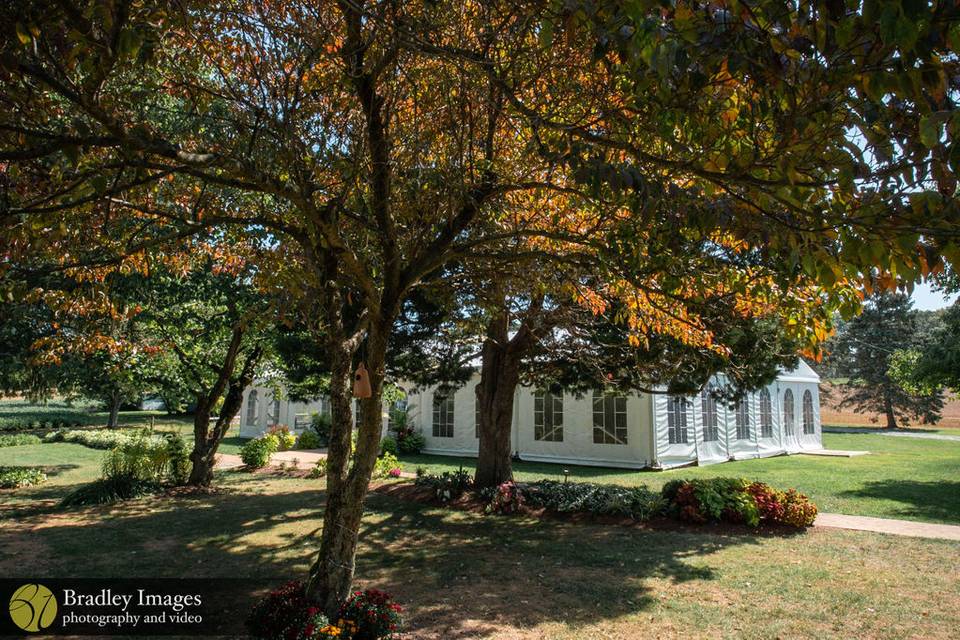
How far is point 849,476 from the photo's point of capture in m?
15.6

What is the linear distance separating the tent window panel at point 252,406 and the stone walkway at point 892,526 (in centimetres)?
2505

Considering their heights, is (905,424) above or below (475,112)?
below

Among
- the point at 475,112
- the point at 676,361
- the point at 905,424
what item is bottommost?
the point at 905,424

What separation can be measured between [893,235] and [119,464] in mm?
Answer: 14737

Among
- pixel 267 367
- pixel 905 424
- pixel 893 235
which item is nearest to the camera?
pixel 893 235

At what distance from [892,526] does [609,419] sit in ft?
27.0

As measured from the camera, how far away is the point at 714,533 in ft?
30.1

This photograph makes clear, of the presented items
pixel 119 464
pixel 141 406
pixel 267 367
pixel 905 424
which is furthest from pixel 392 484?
pixel 905 424

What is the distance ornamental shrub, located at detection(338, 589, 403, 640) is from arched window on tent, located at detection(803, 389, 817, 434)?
925 inches

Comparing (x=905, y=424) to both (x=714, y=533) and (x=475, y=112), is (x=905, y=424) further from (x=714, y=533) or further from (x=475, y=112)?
(x=475, y=112)

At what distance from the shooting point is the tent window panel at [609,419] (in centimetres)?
1688

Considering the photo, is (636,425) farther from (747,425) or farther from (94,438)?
(94,438)

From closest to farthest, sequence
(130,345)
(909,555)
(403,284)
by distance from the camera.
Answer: (403,284)
(909,555)
(130,345)

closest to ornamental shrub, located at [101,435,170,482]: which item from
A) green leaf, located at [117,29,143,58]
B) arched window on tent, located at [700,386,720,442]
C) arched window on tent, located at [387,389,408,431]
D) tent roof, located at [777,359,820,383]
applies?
arched window on tent, located at [387,389,408,431]
